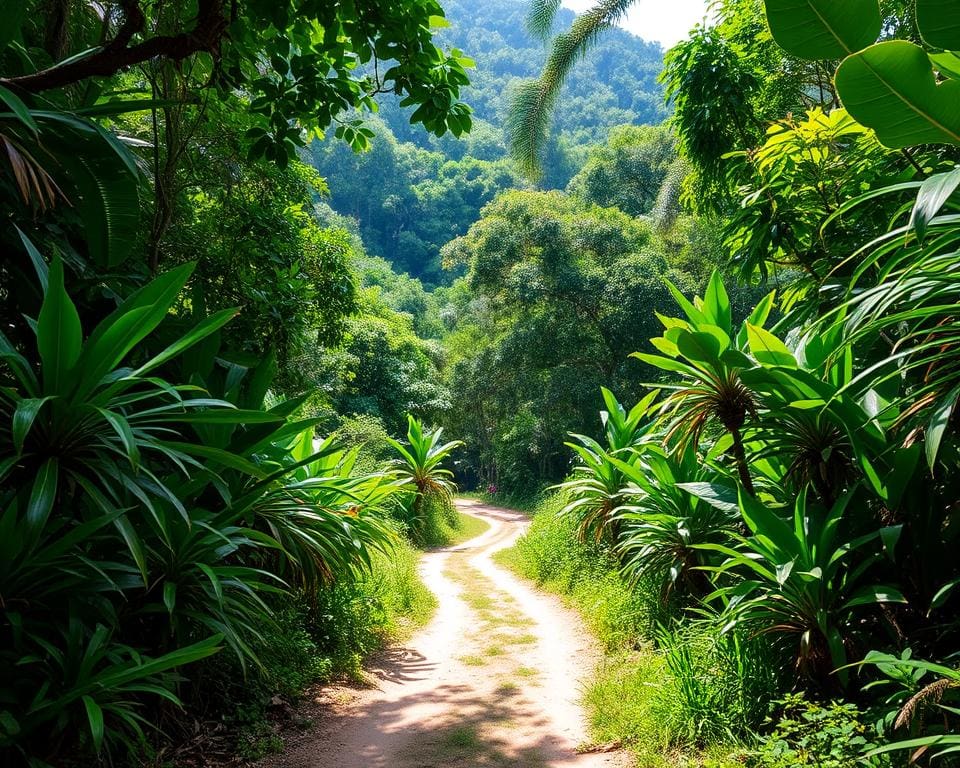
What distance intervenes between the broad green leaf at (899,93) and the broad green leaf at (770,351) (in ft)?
5.08

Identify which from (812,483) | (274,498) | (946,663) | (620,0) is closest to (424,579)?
(274,498)

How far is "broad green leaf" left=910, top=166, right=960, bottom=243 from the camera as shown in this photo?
1526 millimetres

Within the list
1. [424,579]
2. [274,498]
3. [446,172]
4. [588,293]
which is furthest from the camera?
[446,172]

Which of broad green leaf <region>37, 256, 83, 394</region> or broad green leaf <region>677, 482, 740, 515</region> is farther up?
broad green leaf <region>37, 256, 83, 394</region>

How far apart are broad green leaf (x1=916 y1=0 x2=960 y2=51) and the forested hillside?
4395 centimetres

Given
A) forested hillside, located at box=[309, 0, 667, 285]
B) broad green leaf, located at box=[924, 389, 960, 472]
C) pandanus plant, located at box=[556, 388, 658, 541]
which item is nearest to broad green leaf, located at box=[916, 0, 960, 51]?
broad green leaf, located at box=[924, 389, 960, 472]

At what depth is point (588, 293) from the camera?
58.3 ft

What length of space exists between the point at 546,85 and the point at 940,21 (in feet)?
34.7

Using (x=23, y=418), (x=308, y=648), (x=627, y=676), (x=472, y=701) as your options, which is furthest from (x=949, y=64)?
(x=308, y=648)

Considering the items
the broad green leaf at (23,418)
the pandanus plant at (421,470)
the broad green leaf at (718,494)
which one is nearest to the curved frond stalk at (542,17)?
the pandanus plant at (421,470)

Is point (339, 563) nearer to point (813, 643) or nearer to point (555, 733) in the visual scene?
point (555, 733)

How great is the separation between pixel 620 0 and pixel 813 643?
9.85m

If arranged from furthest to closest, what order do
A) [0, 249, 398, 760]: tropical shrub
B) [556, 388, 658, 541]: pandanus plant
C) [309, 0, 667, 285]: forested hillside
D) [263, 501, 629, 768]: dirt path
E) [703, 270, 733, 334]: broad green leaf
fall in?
[309, 0, 667, 285]: forested hillside
[556, 388, 658, 541]: pandanus plant
[703, 270, 733, 334]: broad green leaf
[263, 501, 629, 768]: dirt path
[0, 249, 398, 760]: tropical shrub

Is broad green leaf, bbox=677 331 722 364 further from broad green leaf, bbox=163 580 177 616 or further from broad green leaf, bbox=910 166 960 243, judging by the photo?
broad green leaf, bbox=163 580 177 616
